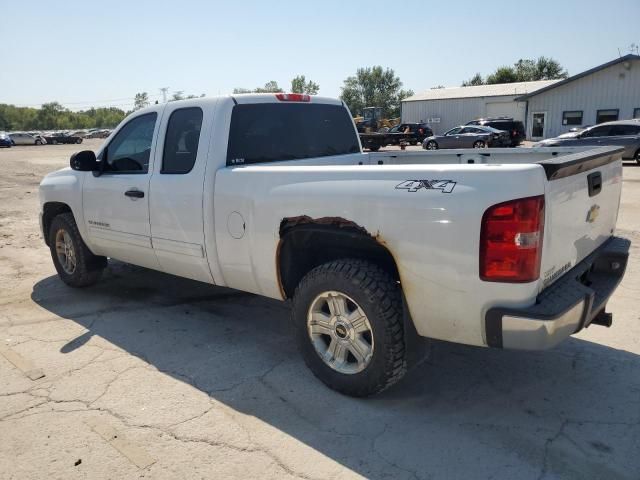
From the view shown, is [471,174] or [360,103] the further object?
[360,103]

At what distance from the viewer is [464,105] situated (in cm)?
4428

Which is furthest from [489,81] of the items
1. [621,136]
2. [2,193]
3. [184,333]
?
[184,333]

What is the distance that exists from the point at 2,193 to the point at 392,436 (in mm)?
14999

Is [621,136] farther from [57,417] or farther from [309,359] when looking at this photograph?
[57,417]

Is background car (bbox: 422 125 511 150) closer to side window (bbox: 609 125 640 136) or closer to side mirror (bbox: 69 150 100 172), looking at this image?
side window (bbox: 609 125 640 136)

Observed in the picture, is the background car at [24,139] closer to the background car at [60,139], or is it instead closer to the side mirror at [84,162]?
the background car at [60,139]

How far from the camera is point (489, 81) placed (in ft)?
262

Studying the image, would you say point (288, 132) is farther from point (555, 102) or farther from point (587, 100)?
point (555, 102)

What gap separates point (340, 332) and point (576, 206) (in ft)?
5.14

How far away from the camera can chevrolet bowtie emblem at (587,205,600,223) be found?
10.4 feet

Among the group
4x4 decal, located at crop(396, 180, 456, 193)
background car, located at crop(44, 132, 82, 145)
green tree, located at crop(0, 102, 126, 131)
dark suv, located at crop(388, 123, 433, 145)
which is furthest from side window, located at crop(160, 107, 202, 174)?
green tree, located at crop(0, 102, 126, 131)

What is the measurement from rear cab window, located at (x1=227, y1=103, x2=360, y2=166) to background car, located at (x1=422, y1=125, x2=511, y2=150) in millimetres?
23075

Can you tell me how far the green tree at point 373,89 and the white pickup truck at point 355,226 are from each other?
326ft

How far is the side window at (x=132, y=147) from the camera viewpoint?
4.57m
